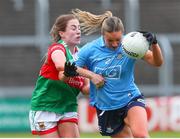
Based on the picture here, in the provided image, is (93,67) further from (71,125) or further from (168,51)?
(168,51)

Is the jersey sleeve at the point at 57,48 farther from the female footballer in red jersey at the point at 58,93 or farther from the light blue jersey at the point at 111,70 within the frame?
the light blue jersey at the point at 111,70

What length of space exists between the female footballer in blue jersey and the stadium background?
7.77m

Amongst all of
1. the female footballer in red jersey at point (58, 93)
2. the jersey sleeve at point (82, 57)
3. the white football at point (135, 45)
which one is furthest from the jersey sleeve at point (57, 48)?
the white football at point (135, 45)

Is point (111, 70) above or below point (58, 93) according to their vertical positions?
above

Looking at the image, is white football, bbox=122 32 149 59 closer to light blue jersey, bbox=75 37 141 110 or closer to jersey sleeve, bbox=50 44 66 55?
light blue jersey, bbox=75 37 141 110

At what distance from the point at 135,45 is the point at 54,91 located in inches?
43.0

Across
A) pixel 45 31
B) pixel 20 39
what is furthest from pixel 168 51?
pixel 20 39

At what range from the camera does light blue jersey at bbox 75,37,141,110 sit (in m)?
8.19

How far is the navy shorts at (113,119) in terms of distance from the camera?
8273 mm

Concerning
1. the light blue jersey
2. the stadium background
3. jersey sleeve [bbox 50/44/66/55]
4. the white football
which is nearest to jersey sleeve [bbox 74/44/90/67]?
the light blue jersey

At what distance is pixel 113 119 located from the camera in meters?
8.41

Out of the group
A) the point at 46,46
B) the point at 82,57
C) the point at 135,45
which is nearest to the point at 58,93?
the point at 82,57

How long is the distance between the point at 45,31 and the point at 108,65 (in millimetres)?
10780

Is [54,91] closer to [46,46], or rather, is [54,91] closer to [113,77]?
→ [113,77]
